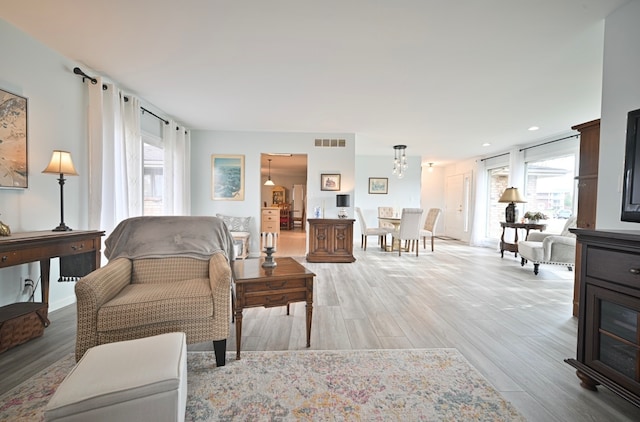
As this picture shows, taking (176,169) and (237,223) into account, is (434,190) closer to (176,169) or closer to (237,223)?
(237,223)

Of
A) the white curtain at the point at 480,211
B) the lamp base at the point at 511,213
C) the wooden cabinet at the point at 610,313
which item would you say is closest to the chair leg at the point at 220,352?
the wooden cabinet at the point at 610,313

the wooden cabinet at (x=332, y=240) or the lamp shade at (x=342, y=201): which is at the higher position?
the lamp shade at (x=342, y=201)

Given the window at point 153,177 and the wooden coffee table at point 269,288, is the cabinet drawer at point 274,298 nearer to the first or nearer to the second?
the wooden coffee table at point 269,288

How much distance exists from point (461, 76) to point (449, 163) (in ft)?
22.8

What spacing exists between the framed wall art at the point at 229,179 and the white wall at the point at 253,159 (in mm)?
92

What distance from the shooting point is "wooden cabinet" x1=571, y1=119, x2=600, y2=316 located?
2877 millimetres

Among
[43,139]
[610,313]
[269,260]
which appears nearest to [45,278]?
[43,139]

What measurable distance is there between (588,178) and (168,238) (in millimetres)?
4223

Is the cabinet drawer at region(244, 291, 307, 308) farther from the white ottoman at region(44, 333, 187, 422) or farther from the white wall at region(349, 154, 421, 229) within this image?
the white wall at region(349, 154, 421, 229)

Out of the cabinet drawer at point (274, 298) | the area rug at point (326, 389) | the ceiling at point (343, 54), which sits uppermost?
the ceiling at point (343, 54)

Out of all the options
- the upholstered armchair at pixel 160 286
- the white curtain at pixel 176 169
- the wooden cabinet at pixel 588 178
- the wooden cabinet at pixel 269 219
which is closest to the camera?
the upholstered armchair at pixel 160 286

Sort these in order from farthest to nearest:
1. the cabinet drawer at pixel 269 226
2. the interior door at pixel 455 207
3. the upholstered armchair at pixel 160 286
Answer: the interior door at pixel 455 207, the cabinet drawer at pixel 269 226, the upholstered armchair at pixel 160 286

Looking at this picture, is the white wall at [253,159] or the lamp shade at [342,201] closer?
the lamp shade at [342,201]

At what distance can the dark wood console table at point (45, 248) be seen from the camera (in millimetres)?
1953
